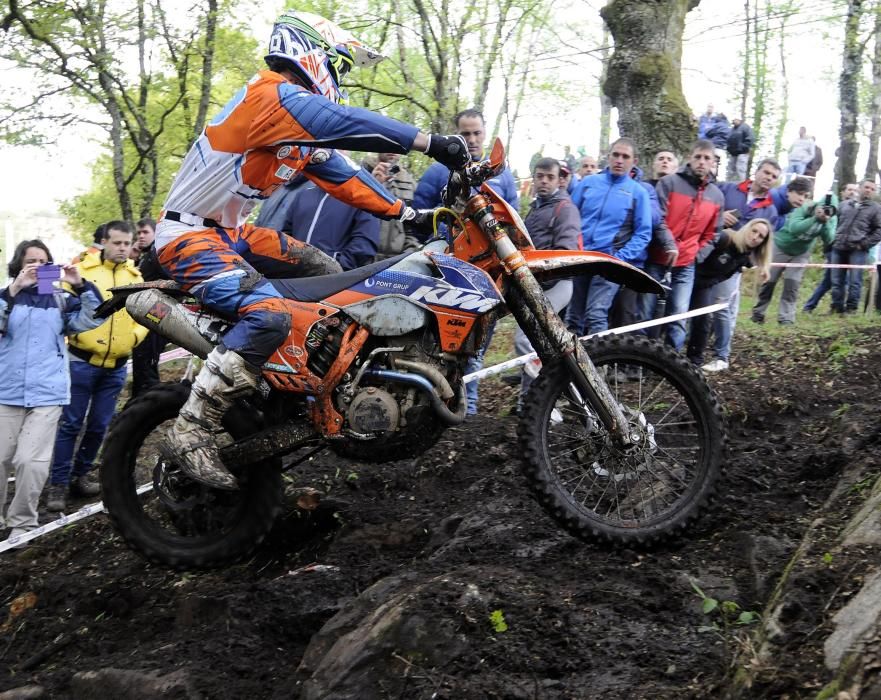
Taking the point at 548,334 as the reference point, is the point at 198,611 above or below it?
below

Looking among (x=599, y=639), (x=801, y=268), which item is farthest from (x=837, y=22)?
(x=599, y=639)

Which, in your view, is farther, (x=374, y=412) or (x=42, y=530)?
(x=42, y=530)

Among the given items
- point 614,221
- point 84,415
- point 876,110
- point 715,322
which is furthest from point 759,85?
point 84,415

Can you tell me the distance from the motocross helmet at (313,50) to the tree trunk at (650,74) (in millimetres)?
7214

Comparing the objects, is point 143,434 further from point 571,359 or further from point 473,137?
point 473,137

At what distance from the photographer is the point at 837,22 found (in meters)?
24.4

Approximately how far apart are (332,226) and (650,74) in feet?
19.8

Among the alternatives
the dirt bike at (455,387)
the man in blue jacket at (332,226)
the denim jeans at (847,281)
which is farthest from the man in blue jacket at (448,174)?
the denim jeans at (847,281)

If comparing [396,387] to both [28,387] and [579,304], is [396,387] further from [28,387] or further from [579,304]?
[579,304]

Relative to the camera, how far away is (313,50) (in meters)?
4.26

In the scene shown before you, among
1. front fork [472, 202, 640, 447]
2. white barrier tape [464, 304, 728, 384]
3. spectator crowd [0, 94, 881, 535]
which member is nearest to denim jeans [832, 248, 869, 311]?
spectator crowd [0, 94, 881, 535]

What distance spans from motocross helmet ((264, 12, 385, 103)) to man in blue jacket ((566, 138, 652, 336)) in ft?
12.1

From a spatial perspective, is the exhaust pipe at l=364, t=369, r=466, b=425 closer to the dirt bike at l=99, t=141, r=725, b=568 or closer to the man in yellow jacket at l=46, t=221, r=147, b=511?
the dirt bike at l=99, t=141, r=725, b=568

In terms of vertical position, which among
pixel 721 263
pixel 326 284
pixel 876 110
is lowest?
pixel 721 263
